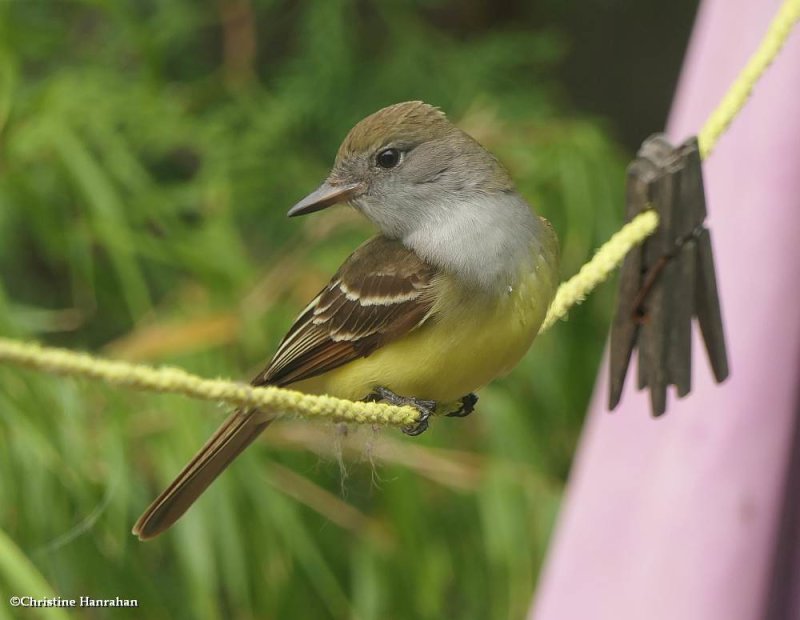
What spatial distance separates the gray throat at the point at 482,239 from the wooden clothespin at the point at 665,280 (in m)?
0.13

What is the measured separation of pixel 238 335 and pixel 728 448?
0.97 m

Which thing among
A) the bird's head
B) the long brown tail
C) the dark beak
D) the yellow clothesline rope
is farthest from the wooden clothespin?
the long brown tail

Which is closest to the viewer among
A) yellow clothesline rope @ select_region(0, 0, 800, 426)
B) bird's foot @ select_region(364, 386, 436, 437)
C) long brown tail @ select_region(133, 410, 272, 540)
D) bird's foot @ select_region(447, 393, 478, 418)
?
yellow clothesline rope @ select_region(0, 0, 800, 426)

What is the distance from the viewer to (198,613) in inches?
83.0

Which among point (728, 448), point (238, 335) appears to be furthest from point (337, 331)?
point (238, 335)

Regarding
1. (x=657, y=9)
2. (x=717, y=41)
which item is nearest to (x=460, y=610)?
(x=717, y=41)

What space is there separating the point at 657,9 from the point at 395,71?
159cm

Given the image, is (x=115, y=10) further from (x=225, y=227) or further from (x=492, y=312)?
(x=492, y=312)

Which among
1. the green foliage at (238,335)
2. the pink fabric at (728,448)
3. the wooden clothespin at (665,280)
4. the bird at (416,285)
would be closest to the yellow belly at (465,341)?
the bird at (416,285)

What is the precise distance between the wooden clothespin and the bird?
0.34 feet

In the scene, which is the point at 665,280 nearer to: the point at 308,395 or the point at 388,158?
the point at 388,158

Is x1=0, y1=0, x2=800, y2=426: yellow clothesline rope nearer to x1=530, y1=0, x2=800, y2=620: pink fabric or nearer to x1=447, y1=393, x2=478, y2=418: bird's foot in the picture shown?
x1=447, y1=393, x2=478, y2=418: bird's foot

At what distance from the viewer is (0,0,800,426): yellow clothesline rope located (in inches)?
30.7

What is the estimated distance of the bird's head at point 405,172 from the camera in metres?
1.42
